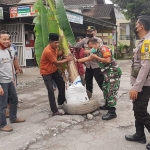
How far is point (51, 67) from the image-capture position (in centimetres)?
500

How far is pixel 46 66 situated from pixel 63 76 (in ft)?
2.46

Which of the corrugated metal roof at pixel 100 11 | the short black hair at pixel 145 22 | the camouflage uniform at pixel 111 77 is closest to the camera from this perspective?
the short black hair at pixel 145 22

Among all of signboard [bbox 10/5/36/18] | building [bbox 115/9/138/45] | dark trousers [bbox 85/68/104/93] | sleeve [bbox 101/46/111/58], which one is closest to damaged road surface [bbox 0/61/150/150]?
dark trousers [bbox 85/68/104/93]

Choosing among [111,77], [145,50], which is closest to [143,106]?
[145,50]

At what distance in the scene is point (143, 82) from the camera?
3.37 metres

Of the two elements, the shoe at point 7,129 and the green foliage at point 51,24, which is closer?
the shoe at point 7,129

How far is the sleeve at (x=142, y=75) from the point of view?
3297 millimetres

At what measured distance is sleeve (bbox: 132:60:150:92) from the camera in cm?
330

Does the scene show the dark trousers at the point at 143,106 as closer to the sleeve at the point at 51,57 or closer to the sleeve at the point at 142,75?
the sleeve at the point at 142,75

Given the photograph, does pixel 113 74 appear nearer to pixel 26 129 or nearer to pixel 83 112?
pixel 83 112

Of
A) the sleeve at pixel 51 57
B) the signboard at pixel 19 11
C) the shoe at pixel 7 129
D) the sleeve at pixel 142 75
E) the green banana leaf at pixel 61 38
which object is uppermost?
the signboard at pixel 19 11

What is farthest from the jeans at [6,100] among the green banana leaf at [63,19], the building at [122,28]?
the building at [122,28]

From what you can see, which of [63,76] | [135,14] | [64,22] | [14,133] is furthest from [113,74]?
[135,14]

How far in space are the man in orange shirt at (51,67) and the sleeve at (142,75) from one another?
6.25 feet
